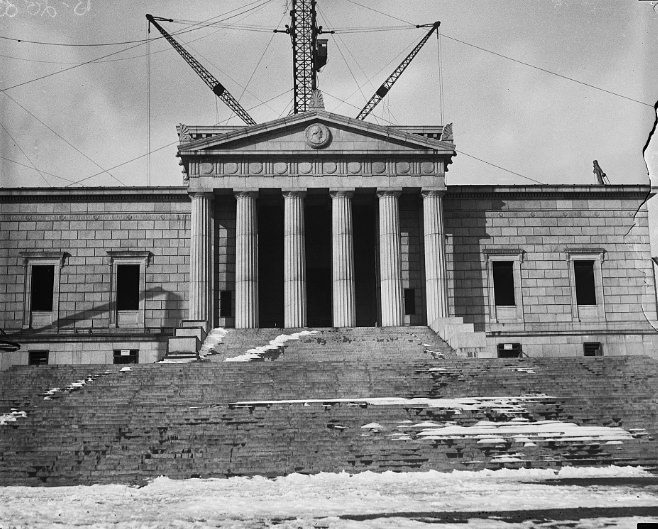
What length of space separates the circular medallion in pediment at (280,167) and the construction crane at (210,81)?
27033 mm

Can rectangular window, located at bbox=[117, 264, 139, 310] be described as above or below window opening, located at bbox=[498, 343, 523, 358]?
above

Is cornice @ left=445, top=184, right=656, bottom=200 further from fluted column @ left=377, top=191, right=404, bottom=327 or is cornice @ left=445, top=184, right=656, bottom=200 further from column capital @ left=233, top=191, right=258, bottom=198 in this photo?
column capital @ left=233, top=191, right=258, bottom=198

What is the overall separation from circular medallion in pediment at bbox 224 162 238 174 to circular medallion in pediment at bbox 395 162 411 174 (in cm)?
867

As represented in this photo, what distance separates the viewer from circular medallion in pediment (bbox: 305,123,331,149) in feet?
150

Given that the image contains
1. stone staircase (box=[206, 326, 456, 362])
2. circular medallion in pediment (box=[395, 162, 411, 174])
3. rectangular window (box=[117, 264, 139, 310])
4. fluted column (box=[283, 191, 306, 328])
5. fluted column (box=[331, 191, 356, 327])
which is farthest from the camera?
rectangular window (box=[117, 264, 139, 310])

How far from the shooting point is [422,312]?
4750cm

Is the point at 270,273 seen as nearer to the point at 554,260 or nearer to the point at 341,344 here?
the point at 341,344

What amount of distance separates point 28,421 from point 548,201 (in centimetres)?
3334

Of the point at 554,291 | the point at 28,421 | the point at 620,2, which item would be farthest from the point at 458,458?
the point at 554,291

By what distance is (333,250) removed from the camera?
4562 cm

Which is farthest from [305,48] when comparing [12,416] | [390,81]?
[12,416]

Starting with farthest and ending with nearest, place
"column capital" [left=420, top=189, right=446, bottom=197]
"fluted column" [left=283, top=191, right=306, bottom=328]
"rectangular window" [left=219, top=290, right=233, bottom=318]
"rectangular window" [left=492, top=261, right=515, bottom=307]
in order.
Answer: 1. "rectangular window" [left=492, top=261, right=515, bottom=307]
2. "rectangular window" [left=219, top=290, right=233, bottom=318]
3. "column capital" [left=420, top=189, right=446, bottom=197]
4. "fluted column" [left=283, top=191, right=306, bottom=328]

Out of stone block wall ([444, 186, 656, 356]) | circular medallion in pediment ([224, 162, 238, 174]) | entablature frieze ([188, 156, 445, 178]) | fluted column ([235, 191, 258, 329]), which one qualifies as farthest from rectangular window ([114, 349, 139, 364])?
stone block wall ([444, 186, 656, 356])

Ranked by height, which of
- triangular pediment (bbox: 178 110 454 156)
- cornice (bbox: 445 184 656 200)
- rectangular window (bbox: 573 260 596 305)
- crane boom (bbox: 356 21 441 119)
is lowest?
rectangular window (bbox: 573 260 596 305)
